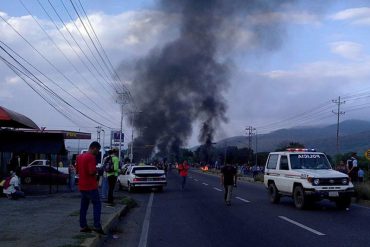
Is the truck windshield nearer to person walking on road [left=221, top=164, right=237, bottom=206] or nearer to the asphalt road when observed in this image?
the asphalt road

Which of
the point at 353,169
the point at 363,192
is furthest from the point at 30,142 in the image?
the point at 353,169

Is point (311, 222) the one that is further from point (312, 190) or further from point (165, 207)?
point (165, 207)

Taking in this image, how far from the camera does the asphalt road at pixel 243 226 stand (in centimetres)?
1015

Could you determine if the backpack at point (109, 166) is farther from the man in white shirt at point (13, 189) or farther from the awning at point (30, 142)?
the awning at point (30, 142)

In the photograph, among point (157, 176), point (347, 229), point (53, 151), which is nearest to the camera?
point (347, 229)

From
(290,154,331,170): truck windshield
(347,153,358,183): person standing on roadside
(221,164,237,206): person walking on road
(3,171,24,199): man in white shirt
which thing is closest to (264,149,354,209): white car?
(290,154,331,170): truck windshield

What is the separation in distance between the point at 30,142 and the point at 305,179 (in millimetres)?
12313

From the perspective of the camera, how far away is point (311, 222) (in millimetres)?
13016

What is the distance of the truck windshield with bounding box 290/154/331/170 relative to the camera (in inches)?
688

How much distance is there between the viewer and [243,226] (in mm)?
12273

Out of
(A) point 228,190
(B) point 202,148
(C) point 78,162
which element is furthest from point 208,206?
(B) point 202,148

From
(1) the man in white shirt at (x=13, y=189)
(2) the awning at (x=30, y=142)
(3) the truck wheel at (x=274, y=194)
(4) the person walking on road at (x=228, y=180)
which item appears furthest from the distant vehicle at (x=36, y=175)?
(3) the truck wheel at (x=274, y=194)

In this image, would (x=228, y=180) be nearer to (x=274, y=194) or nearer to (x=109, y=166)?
(x=274, y=194)

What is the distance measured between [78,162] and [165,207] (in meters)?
7.75
